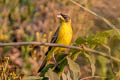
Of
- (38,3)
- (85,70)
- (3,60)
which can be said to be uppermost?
(38,3)

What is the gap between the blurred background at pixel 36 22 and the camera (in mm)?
6512

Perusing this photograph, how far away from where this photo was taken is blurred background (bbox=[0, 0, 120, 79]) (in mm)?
6512

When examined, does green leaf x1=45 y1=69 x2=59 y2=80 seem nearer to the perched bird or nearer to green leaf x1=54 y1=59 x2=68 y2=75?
green leaf x1=54 y1=59 x2=68 y2=75

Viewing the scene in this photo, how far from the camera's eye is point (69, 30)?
158 inches

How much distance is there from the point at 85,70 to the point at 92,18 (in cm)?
146

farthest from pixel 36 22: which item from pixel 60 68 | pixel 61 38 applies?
pixel 60 68

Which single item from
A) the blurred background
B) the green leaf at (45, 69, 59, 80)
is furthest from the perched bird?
the green leaf at (45, 69, 59, 80)

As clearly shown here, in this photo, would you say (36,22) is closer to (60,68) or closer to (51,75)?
(60,68)

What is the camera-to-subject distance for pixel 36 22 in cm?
885

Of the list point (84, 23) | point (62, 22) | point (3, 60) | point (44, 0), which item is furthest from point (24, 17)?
point (3, 60)

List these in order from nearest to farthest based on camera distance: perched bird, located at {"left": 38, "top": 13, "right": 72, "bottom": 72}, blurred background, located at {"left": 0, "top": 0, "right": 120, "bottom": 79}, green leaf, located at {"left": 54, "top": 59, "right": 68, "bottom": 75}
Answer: green leaf, located at {"left": 54, "top": 59, "right": 68, "bottom": 75}
perched bird, located at {"left": 38, "top": 13, "right": 72, "bottom": 72}
blurred background, located at {"left": 0, "top": 0, "right": 120, "bottom": 79}

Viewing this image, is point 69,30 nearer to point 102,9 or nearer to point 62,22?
point 62,22

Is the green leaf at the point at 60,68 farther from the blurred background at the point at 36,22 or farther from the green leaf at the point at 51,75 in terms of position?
the blurred background at the point at 36,22

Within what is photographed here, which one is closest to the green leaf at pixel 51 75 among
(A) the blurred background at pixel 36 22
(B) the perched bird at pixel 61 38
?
(B) the perched bird at pixel 61 38
